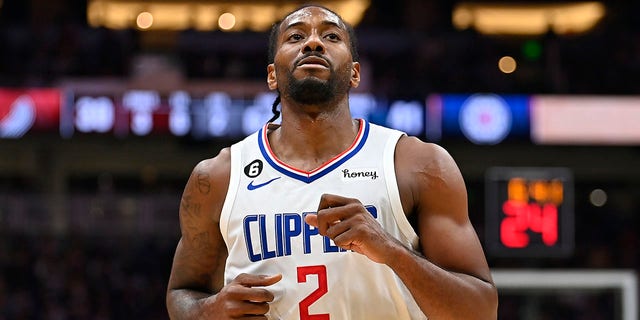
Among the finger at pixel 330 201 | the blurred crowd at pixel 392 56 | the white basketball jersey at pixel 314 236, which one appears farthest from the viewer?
the blurred crowd at pixel 392 56

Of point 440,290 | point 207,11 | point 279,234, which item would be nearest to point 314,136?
point 279,234

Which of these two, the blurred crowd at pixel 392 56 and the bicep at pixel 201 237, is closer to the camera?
the bicep at pixel 201 237

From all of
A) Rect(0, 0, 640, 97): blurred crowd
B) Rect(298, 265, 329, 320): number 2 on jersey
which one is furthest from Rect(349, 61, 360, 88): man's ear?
Rect(0, 0, 640, 97): blurred crowd

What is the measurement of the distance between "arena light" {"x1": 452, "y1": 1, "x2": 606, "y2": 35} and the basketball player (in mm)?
15341

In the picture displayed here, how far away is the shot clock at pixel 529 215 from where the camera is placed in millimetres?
10062

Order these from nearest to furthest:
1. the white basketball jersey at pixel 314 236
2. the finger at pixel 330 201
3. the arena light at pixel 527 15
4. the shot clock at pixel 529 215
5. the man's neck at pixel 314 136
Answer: the finger at pixel 330 201 → the white basketball jersey at pixel 314 236 → the man's neck at pixel 314 136 → the shot clock at pixel 529 215 → the arena light at pixel 527 15

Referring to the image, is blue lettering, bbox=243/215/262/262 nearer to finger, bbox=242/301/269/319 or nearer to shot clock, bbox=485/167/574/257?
finger, bbox=242/301/269/319

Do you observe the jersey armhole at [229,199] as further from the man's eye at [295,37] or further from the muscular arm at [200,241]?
the man's eye at [295,37]

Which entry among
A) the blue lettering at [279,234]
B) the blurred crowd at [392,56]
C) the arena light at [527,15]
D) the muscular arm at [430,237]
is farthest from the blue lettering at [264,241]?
the arena light at [527,15]

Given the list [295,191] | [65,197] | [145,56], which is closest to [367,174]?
[295,191]

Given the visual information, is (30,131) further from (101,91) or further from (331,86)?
(331,86)

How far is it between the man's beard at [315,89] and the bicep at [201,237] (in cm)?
39

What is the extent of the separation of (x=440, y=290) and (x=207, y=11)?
1612 centimetres

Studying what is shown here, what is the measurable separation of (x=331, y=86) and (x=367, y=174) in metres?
0.31
